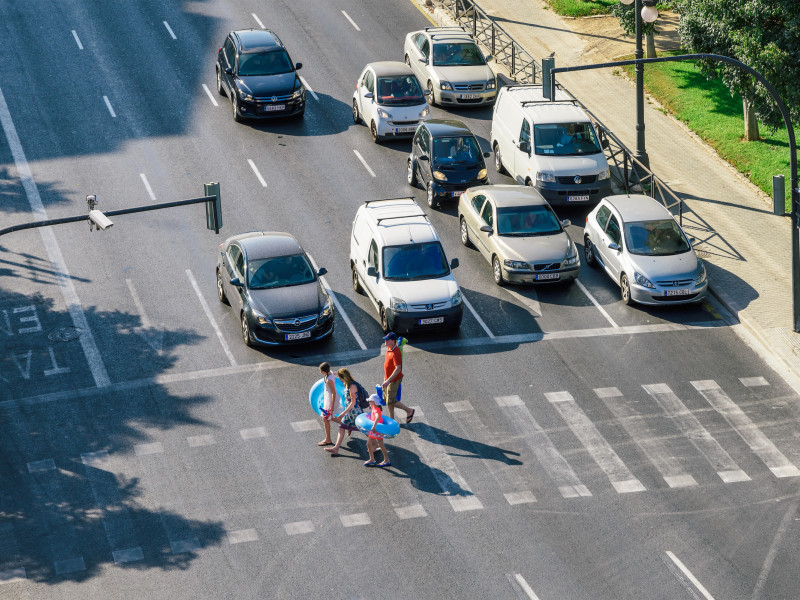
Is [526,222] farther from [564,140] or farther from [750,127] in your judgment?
[750,127]

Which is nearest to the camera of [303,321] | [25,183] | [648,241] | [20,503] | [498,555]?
[498,555]

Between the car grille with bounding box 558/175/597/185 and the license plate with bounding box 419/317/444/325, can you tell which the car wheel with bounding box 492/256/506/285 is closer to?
the license plate with bounding box 419/317/444/325

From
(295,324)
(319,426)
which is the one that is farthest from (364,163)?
(319,426)

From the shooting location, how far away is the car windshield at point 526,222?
27484 millimetres

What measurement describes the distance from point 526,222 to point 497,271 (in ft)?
4.14

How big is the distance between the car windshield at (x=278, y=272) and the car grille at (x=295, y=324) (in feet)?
3.14

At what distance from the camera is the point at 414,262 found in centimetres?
2556

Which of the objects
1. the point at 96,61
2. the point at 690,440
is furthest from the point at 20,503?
the point at 96,61

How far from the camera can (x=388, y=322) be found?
81.8ft

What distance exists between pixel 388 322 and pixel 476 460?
15.7 ft

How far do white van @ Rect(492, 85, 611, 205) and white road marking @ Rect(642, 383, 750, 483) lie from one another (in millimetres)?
8165

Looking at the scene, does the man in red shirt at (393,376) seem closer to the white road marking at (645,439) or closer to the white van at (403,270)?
the white van at (403,270)

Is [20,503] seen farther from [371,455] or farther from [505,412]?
[505,412]

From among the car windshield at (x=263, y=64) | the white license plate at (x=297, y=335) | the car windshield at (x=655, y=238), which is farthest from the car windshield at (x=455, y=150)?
the white license plate at (x=297, y=335)
